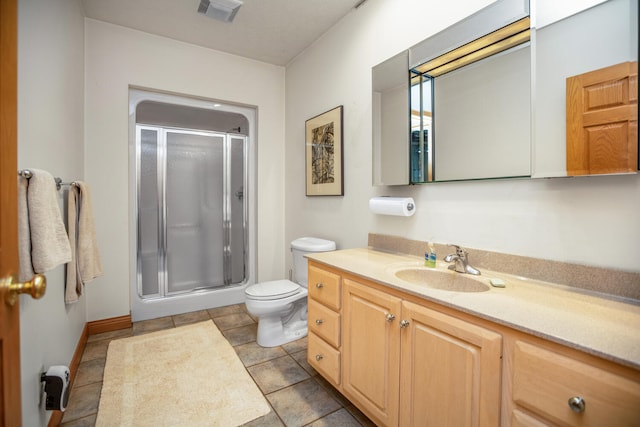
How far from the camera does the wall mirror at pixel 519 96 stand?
106 cm

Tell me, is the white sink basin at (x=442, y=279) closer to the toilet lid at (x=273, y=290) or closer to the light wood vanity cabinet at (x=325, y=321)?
the light wood vanity cabinet at (x=325, y=321)

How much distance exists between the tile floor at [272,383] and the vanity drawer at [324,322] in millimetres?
351

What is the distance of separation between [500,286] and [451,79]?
3.71 feet

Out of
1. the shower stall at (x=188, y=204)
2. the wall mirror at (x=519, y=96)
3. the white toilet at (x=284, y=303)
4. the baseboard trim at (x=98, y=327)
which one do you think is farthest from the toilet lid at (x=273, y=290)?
the baseboard trim at (x=98, y=327)

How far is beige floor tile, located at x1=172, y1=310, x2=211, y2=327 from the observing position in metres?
2.79

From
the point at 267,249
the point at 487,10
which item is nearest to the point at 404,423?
the point at 487,10

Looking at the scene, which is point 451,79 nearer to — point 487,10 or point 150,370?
point 487,10

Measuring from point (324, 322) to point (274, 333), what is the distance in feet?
2.67

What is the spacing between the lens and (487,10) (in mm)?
1410

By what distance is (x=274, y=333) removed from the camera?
2.36 m

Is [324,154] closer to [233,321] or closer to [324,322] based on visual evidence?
[324,322]

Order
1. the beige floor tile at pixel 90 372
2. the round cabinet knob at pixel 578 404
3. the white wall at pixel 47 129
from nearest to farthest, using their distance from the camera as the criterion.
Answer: the round cabinet knob at pixel 578 404, the white wall at pixel 47 129, the beige floor tile at pixel 90 372

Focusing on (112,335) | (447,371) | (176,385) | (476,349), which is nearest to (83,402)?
(176,385)

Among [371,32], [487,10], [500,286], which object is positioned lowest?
[500,286]
